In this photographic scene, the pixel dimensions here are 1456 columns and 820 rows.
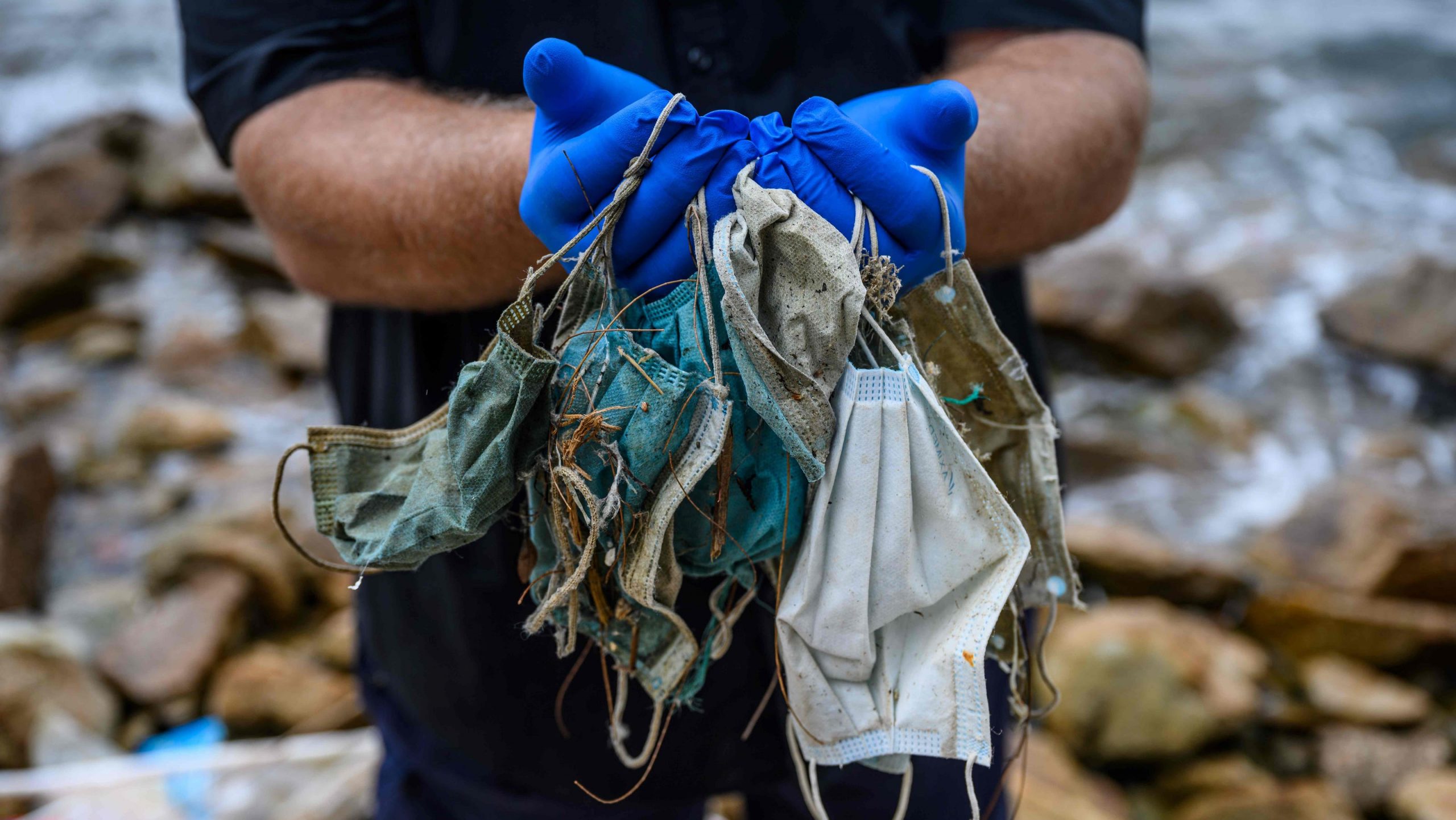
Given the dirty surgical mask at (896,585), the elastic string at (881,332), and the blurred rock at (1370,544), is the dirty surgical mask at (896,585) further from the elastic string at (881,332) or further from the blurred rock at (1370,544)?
the blurred rock at (1370,544)

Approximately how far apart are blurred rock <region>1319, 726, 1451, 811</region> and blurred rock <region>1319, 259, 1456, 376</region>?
11.3 ft

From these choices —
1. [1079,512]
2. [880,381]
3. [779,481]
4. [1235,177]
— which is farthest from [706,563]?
[1235,177]

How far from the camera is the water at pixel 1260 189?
501 cm

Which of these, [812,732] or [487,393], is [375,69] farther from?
[812,732]

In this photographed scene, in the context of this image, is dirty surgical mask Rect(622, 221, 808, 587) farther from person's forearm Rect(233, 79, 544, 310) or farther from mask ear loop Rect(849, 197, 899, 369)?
person's forearm Rect(233, 79, 544, 310)

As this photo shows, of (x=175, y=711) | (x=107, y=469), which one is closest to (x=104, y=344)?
(x=107, y=469)

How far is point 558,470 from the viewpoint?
88 cm

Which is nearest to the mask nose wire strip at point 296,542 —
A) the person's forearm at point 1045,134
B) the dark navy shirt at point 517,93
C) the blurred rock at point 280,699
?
the dark navy shirt at point 517,93

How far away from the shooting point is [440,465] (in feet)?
3.14

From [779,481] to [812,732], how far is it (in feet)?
0.91

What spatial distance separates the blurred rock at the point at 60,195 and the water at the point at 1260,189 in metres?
2.36

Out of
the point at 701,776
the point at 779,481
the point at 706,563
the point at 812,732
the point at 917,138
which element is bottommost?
the point at 701,776

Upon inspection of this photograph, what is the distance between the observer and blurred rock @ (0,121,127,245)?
7.00 m

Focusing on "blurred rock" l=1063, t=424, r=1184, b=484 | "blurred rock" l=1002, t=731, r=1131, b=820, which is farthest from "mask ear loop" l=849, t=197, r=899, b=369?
"blurred rock" l=1063, t=424, r=1184, b=484
